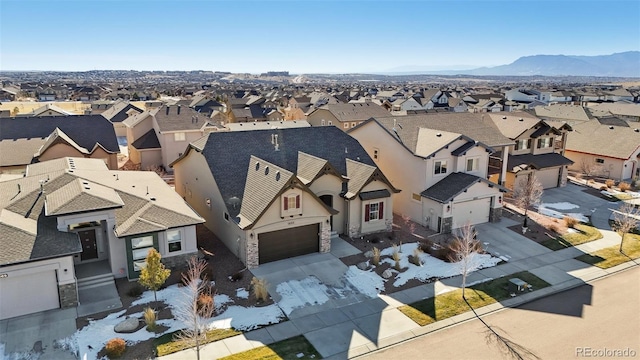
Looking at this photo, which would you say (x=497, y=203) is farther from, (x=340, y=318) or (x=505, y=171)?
(x=340, y=318)

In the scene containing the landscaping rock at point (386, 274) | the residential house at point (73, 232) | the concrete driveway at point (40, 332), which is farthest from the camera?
the landscaping rock at point (386, 274)

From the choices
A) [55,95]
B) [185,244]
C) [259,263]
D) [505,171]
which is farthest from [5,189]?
[55,95]

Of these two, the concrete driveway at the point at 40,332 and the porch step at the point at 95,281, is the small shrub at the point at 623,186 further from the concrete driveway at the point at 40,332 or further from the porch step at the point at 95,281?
the concrete driveway at the point at 40,332

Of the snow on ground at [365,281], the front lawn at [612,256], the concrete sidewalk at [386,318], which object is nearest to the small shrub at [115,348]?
the concrete sidewalk at [386,318]

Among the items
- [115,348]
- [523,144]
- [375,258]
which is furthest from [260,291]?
[523,144]

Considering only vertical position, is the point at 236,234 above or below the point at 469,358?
above

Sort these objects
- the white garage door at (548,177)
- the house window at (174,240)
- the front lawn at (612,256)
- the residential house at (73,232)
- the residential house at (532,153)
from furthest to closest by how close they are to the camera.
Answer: the white garage door at (548,177), the residential house at (532,153), the front lawn at (612,256), the house window at (174,240), the residential house at (73,232)

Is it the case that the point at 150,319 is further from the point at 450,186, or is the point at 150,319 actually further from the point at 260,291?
the point at 450,186
